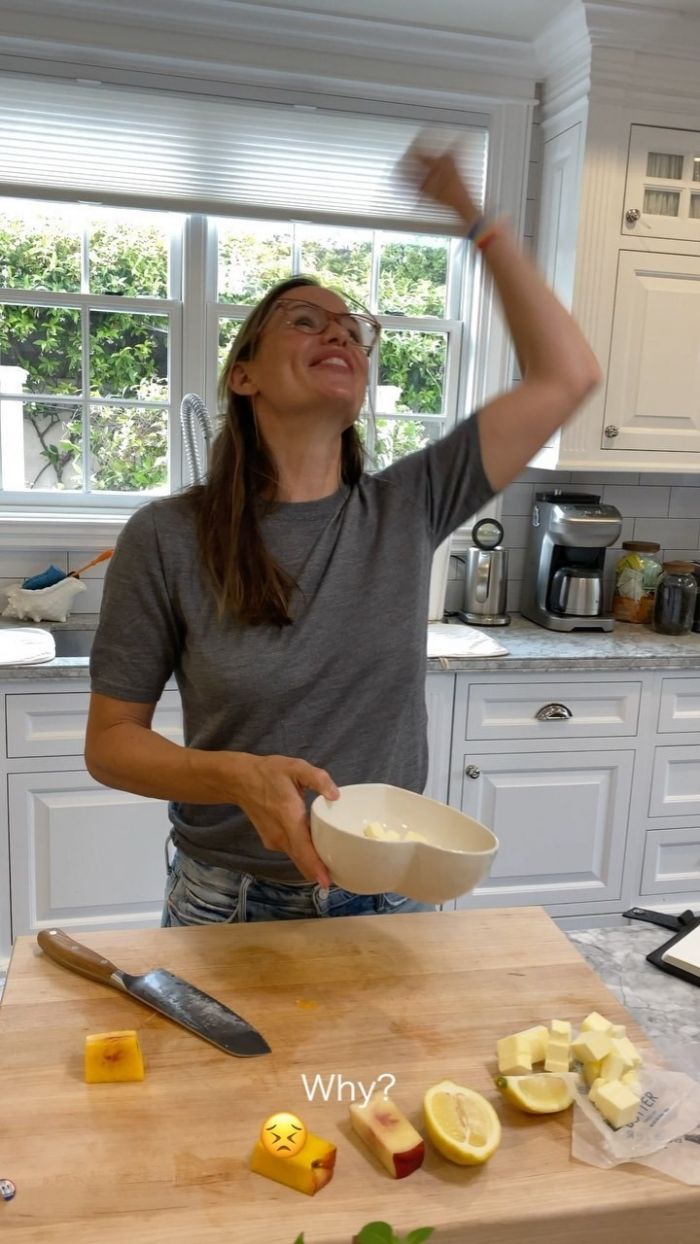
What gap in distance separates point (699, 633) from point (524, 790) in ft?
2.64

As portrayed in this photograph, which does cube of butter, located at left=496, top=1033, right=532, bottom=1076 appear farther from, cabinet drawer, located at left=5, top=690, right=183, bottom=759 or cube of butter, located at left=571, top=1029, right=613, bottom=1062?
cabinet drawer, located at left=5, top=690, right=183, bottom=759

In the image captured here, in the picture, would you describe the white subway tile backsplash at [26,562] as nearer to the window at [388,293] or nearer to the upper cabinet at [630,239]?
the window at [388,293]

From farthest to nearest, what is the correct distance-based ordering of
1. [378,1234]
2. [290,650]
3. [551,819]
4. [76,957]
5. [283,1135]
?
[551,819] → [290,650] → [76,957] → [283,1135] → [378,1234]

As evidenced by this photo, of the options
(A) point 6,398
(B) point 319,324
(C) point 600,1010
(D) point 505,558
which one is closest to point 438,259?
(D) point 505,558

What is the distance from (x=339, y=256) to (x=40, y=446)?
108cm

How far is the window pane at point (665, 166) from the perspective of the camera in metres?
2.71

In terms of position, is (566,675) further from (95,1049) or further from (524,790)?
(95,1049)

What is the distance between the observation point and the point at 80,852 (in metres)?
2.42

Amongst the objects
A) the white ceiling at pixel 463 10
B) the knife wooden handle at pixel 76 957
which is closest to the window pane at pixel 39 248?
the white ceiling at pixel 463 10

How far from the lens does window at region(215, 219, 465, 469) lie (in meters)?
2.96

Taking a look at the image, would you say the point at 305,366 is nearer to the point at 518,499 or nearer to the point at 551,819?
the point at 551,819

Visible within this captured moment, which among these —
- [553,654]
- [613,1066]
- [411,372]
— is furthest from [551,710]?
[613,1066]

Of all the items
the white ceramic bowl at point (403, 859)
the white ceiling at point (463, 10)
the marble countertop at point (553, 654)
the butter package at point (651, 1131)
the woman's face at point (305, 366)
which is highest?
the white ceiling at point (463, 10)

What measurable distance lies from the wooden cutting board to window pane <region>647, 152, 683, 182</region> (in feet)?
7.64
